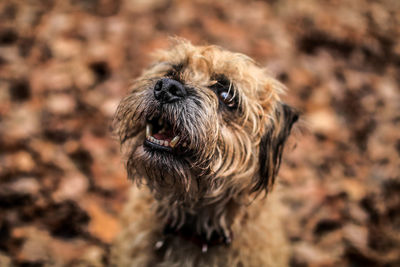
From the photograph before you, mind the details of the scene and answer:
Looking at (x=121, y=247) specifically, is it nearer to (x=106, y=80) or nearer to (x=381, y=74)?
(x=106, y=80)

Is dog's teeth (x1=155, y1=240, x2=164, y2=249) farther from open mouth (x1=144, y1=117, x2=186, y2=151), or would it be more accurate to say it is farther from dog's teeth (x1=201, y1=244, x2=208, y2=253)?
open mouth (x1=144, y1=117, x2=186, y2=151)

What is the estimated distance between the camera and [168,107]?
6.15 feet

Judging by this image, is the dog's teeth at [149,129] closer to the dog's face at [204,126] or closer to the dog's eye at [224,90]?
the dog's face at [204,126]

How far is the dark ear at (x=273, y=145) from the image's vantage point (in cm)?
212

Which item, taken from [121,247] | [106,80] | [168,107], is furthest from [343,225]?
[106,80]

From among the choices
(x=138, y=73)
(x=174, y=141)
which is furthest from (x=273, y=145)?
(x=138, y=73)

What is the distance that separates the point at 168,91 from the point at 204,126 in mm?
274

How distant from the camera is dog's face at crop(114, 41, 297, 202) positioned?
1.90 metres

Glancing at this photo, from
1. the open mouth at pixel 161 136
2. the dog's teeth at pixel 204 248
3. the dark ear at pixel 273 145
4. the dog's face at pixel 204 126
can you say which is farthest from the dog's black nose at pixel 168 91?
the dog's teeth at pixel 204 248

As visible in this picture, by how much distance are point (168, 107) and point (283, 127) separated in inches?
30.1

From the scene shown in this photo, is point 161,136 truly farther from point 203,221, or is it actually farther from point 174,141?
point 203,221

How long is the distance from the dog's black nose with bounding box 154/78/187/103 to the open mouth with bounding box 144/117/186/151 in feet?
0.49

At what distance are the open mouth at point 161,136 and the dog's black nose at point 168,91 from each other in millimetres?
150

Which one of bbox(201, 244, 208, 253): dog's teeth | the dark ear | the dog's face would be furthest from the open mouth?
bbox(201, 244, 208, 253): dog's teeth
